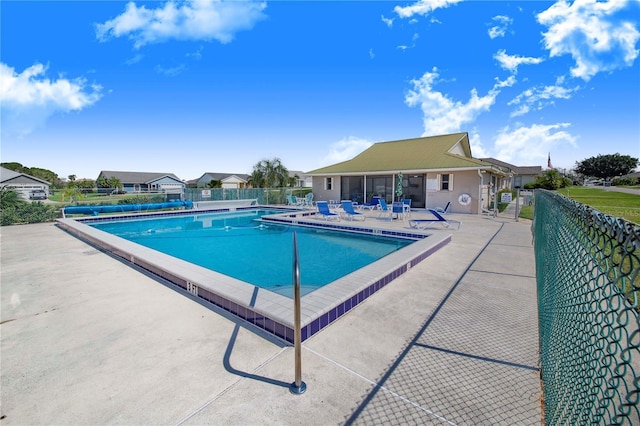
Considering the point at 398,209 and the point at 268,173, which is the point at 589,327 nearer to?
the point at 398,209

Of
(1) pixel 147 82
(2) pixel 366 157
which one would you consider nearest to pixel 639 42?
(2) pixel 366 157

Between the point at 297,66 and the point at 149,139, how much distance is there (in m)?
22.8

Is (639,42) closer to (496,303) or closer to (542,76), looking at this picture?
(542,76)

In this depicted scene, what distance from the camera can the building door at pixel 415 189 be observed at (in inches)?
752

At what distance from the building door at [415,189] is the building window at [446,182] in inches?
61.3

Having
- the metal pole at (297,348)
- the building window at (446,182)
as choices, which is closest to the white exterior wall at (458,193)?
the building window at (446,182)

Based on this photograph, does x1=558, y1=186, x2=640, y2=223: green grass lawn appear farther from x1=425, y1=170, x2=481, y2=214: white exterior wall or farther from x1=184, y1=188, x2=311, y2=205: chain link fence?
x1=184, y1=188, x2=311, y2=205: chain link fence

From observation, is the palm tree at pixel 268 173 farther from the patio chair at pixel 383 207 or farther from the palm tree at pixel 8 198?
the palm tree at pixel 8 198

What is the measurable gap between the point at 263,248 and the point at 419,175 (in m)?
13.5

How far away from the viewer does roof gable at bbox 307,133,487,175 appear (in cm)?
1772

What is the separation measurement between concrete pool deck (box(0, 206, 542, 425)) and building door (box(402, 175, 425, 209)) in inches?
583

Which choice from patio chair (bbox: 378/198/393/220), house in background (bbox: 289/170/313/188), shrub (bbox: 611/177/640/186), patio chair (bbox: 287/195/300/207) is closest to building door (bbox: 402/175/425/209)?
patio chair (bbox: 378/198/393/220)

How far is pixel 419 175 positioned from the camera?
62.8 ft

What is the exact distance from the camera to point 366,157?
23.2 metres
